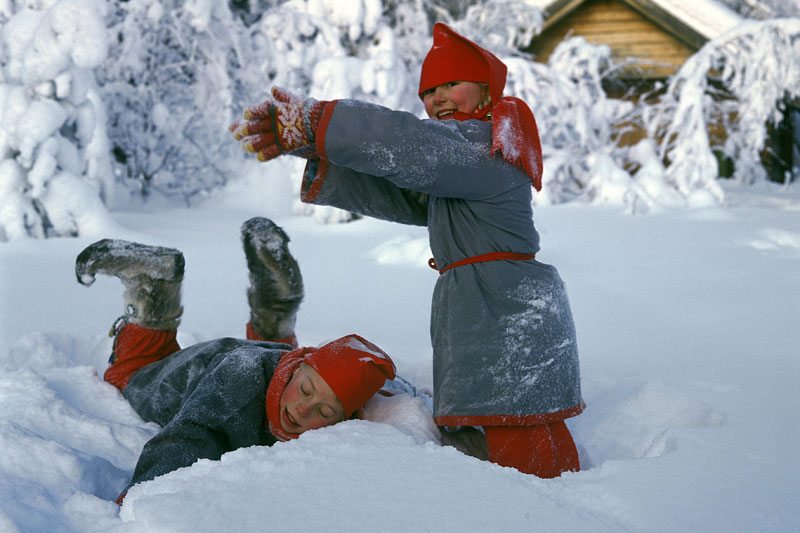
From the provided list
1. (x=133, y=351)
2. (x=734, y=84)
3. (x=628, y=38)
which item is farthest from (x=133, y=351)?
(x=628, y=38)

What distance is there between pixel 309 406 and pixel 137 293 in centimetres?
95

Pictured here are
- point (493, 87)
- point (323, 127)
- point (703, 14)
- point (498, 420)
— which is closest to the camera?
point (323, 127)

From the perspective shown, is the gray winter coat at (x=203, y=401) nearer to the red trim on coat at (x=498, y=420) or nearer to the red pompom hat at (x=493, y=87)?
the red trim on coat at (x=498, y=420)

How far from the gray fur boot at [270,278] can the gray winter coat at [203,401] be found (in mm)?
189

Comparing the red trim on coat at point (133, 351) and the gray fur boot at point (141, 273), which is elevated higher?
the gray fur boot at point (141, 273)

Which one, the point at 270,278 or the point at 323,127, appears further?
the point at 270,278

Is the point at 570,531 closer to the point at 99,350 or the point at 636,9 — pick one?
the point at 99,350

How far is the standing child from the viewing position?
1438 millimetres

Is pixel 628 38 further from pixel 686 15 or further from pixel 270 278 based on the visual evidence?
pixel 270 278

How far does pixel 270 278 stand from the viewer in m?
2.15

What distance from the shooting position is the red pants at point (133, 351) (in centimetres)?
216

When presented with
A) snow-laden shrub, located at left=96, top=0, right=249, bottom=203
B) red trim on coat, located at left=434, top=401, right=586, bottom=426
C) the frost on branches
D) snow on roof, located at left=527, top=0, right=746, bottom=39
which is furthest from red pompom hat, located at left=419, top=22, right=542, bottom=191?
snow on roof, located at left=527, top=0, right=746, bottom=39

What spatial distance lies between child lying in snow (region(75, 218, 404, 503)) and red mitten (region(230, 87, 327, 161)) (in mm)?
543

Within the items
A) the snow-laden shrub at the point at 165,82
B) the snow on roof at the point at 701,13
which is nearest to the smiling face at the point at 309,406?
the snow-laden shrub at the point at 165,82
